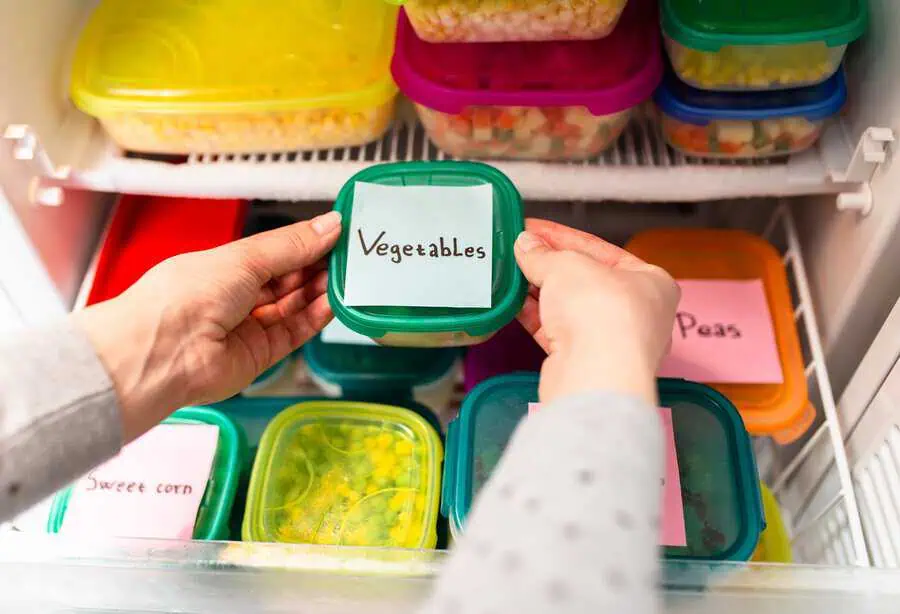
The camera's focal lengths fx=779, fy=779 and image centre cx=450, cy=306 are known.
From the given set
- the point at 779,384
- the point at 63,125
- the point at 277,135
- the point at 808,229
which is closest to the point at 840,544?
the point at 779,384

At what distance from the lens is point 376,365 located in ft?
3.45

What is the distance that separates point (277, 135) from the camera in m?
0.90

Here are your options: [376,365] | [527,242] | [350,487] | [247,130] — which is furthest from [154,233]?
[527,242]

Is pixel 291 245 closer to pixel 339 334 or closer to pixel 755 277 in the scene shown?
pixel 339 334

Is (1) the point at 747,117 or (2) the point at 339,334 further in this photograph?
(2) the point at 339,334

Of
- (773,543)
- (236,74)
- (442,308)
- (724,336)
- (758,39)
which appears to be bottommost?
(773,543)

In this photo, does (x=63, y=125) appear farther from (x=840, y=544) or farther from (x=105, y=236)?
(x=840, y=544)

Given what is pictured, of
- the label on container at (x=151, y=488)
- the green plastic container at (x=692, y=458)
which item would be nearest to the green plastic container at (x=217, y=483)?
the label on container at (x=151, y=488)

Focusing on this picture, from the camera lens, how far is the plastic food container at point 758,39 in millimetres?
769

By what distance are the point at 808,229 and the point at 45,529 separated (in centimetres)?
103

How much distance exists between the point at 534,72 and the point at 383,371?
44 cm

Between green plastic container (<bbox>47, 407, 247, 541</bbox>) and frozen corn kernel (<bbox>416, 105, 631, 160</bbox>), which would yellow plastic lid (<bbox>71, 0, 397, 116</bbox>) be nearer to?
frozen corn kernel (<bbox>416, 105, 631, 160</bbox>)

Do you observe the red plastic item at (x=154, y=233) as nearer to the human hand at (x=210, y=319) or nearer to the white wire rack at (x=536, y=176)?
the white wire rack at (x=536, y=176)

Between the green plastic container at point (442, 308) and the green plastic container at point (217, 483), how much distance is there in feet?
0.76
